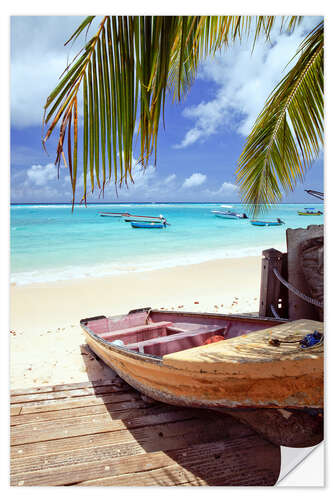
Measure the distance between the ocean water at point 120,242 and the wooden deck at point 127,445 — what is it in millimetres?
3045

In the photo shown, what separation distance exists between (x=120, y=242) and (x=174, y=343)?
11489mm

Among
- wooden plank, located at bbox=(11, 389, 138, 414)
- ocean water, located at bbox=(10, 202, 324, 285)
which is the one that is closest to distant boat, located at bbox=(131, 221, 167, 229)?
ocean water, located at bbox=(10, 202, 324, 285)

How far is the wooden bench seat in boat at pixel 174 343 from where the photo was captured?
267cm

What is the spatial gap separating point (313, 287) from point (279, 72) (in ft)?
4.89

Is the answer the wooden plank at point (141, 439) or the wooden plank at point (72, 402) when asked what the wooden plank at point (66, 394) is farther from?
the wooden plank at point (141, 439)

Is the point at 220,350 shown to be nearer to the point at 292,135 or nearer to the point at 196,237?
the point at 292,135

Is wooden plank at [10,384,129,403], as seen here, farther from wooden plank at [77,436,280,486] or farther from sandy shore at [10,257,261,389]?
wooden plank at [77,436,280,486]

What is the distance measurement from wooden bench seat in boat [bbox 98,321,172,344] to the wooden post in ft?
3.41

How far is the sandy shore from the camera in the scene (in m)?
3.29

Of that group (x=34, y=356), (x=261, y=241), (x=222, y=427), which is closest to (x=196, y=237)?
(x=261, y=241)

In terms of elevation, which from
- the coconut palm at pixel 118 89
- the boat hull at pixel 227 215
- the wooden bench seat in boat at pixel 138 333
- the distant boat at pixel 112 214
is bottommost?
the wooden bench seat in boat at pixel 138 333

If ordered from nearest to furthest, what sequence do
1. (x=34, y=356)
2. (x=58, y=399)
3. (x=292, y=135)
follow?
(x=292, y=135) < (x=58, y=399) < (x=34, y=356)

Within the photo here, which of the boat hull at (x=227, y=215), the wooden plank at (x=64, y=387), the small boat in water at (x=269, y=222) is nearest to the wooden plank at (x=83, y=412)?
the wooden plank at (x=64, y=387)

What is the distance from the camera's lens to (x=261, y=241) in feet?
40.5
